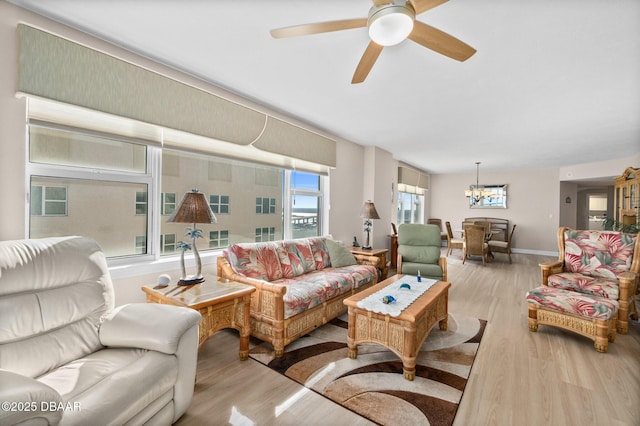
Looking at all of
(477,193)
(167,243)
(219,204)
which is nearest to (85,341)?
(167,243)

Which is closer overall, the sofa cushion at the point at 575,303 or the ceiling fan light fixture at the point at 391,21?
the ceiling fan light fixture at the point at 391,21

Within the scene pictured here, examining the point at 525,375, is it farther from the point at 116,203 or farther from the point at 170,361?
the point at 116,203

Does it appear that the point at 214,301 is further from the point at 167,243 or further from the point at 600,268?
the point at 600,268

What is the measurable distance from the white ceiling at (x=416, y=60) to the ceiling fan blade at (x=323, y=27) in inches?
10.7

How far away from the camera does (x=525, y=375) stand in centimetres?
209

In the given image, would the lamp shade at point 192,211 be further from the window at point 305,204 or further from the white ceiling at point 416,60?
the window at point 305,204

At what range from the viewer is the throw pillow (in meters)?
3.73

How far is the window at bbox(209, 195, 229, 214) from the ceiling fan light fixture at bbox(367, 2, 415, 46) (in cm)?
239

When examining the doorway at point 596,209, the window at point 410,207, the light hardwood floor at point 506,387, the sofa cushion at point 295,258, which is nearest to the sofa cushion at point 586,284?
the light hardwood floor at point 506,387

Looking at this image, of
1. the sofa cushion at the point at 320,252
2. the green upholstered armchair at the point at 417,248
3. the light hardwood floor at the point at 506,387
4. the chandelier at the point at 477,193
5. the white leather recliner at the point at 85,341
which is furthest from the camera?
the chandelier at the point at 477,193

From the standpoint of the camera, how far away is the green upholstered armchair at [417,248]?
4055 millimetres

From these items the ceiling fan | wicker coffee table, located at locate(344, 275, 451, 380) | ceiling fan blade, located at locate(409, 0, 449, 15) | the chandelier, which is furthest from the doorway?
ceiling fan blade, located at locate(409, 0, 449, 15)

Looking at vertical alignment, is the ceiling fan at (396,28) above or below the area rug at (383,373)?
above

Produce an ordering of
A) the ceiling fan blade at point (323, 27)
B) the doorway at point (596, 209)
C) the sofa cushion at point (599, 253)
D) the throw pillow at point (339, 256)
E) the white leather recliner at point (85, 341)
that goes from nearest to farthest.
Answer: the white leather recliner at point (85, 341), the ceiling fan blade at point (323, 27), the sofa cushion at point (599, 253), the throw pillow at point (339, 256), the doorway at point (596, 209)
